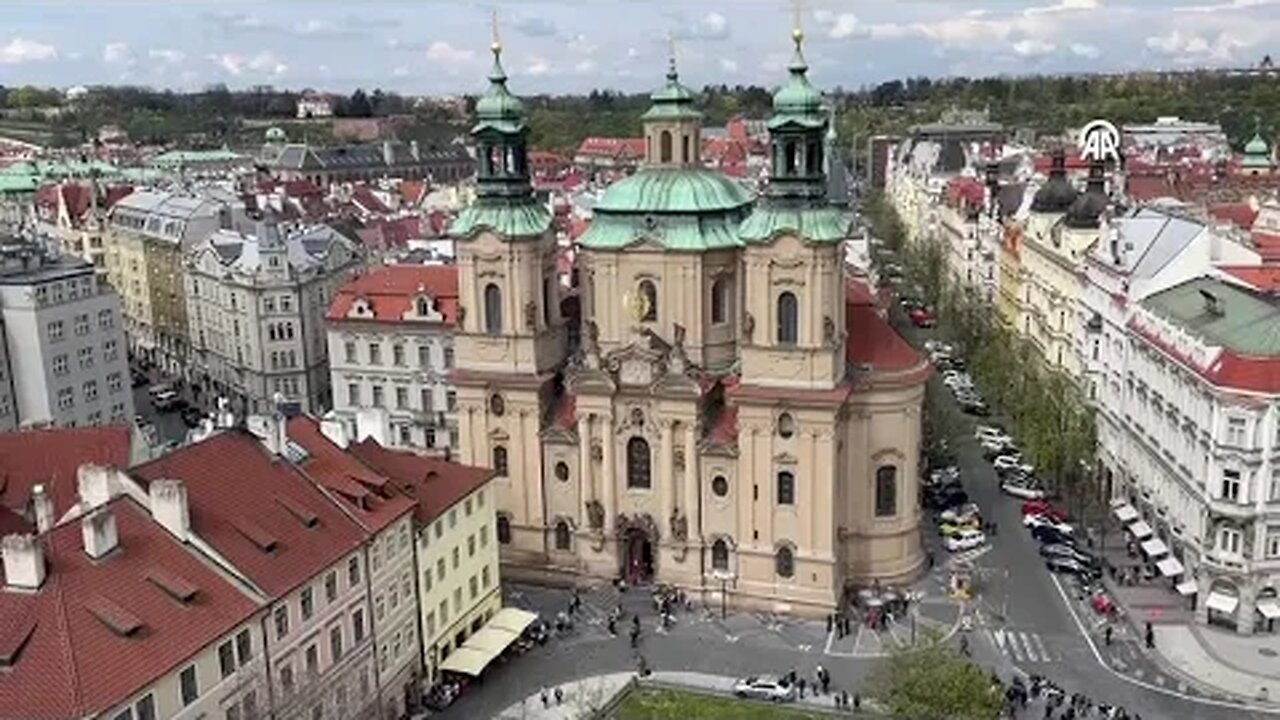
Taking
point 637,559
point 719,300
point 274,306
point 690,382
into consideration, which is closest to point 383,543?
point 690,382

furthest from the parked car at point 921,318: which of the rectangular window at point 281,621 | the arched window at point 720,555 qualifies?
the rectangular window at point 281,621

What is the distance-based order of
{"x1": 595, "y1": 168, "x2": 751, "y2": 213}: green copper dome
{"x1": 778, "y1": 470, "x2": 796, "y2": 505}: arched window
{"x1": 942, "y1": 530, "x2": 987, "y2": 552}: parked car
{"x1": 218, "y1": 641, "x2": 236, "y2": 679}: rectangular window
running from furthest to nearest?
1. {"x1": 942, "y1": 530, "x2": 987, "y2": 552}: parked car
2. {"x1": 595, "y1": 168, "x2": 751, "y2": 213}: green copper dome
3. {"x1": 778, "y1": 470, "x2": 796, "y2": 505}: arched window
4. {"x1": 218, "y1": 641, "x2": 236, "y2": 679}: rectangular window

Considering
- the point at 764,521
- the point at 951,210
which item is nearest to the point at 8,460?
the point at 764,521

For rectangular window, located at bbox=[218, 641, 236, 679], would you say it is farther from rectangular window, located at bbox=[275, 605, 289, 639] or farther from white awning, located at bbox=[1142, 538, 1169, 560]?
white awning, located at bbox=[1142, 538, 1169, 560]

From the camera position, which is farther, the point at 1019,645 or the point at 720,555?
the point at 720,555

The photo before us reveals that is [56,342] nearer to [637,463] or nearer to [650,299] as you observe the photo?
[637,463]

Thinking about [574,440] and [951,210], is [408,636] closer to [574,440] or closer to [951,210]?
[574,440]

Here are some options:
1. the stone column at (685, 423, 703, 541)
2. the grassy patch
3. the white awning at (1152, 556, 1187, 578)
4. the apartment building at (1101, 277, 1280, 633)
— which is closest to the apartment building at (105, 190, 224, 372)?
the stone column at (685, 423, 703, 541)
